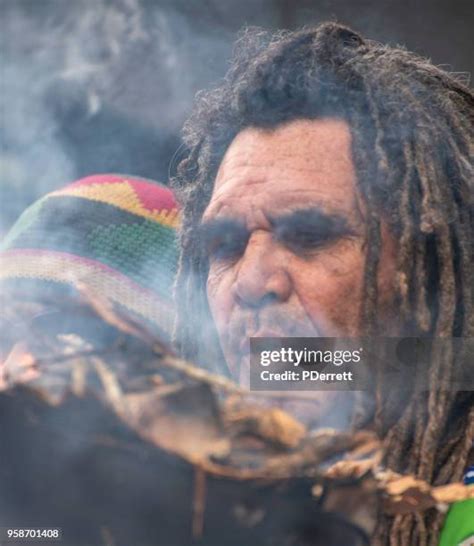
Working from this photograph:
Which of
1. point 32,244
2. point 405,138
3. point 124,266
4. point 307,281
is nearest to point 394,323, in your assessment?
point 307,281

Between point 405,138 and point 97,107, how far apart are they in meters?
0.45

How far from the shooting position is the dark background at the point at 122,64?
1.12 meters

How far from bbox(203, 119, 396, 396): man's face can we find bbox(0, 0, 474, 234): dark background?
22cm

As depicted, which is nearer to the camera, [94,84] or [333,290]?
[333,290]

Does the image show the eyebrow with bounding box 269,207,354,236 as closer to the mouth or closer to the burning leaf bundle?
the mouth

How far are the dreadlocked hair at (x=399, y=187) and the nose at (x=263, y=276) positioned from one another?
0.09 metres

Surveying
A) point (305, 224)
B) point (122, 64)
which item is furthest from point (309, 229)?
point (122, 64)

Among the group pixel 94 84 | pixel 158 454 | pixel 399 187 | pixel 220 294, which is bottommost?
pixel 158 454

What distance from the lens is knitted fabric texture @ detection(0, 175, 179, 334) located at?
1036mm

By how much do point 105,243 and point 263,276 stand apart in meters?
0.30

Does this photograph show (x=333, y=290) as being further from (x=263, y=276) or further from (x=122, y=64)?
(x=122, y=64)

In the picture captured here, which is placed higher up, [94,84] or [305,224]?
[94,84]

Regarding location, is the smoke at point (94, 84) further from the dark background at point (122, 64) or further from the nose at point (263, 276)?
the nose at point (263, 276)

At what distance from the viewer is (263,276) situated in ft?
2.84
